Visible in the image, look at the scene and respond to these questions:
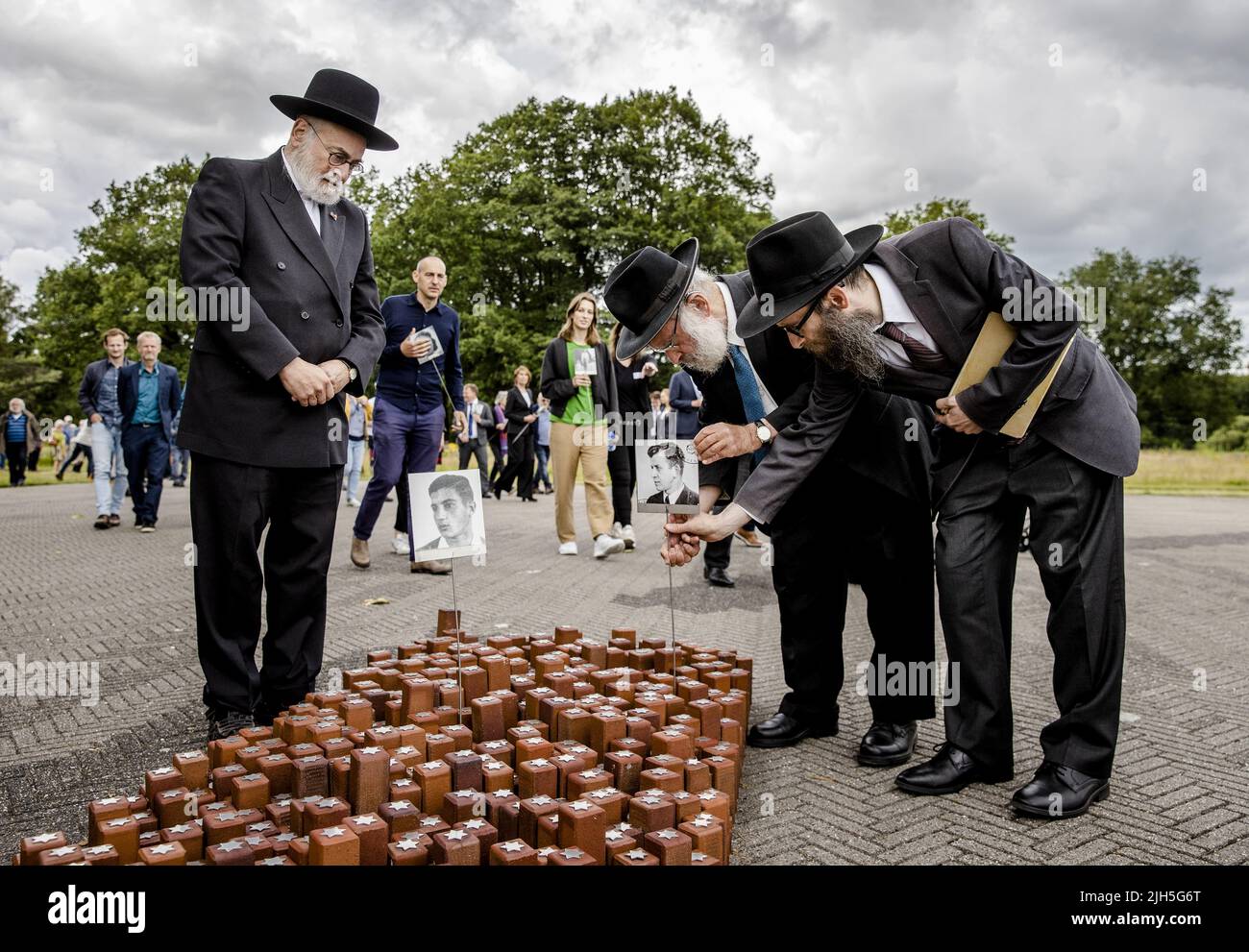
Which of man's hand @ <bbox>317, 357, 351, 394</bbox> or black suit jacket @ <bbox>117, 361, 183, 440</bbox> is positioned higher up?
black suit jacket @ <bbox>117, 361, 183, 440</bbox>

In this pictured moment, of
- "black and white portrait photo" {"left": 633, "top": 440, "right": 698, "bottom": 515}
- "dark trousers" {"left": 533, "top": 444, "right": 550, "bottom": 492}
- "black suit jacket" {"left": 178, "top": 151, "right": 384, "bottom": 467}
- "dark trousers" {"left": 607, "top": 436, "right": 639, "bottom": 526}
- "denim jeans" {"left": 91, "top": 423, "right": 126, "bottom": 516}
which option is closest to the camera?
"black suit jacket" {"left": 178, "top": 151, "right": 384, "bottom": 467}

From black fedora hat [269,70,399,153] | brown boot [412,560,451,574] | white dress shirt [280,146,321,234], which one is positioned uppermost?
black fedora hat [269,70,399,153]

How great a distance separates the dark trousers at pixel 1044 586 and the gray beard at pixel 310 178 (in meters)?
2.64

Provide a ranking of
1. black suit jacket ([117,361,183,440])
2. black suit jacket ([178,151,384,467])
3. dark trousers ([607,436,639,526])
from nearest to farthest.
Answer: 1. black suit jacket ([178,151,384,467])
2. dark trousers ([607,436,639,526])
3. black suit jacket ([117,361,183,440])

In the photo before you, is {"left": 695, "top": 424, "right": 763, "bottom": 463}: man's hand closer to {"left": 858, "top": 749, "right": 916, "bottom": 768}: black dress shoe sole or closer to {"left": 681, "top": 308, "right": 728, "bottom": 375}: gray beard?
{"left": 681, "top": 308, "right": 728, "bottom": 375}: gray beard

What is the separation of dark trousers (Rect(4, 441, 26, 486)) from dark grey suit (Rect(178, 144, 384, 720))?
23534 millimetres

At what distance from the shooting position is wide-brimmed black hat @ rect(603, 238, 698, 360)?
11.7 ft

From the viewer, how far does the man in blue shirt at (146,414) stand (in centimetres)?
1108

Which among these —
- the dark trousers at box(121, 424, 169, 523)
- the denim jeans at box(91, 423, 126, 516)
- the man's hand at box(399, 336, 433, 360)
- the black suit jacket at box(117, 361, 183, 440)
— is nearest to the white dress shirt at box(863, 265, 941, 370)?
the man's hand at box(399, 336, 433, 360)

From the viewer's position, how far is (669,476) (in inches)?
157

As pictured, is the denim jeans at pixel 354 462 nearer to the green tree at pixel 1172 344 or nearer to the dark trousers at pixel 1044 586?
the dark trousers at pixel 1044 586

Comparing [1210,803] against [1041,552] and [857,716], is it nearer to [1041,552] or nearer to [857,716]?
[1041,552]

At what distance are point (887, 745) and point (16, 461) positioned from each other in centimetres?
2553

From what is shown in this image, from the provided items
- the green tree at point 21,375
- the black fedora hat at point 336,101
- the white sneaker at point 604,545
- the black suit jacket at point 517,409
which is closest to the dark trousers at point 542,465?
the black suit jacket at point 517,409
